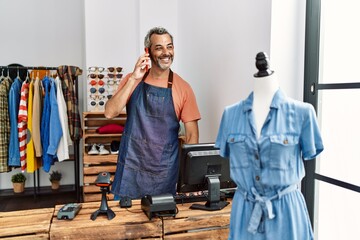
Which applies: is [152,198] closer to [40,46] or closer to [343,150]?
[343,150]

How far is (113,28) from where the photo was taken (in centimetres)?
368

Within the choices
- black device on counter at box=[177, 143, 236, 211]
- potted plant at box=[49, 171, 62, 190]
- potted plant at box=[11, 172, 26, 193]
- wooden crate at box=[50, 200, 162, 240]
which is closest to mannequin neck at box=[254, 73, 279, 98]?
black device on counter at box=[177, 143, 236, 211]

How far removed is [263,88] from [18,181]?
12.9 feet

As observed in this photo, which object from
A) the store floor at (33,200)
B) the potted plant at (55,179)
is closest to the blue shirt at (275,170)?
the store floor at (33,200)

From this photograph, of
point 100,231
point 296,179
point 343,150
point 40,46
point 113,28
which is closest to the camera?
point 296,179

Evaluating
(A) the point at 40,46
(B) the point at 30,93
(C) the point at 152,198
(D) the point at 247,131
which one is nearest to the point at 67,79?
(B) the point at 30,93

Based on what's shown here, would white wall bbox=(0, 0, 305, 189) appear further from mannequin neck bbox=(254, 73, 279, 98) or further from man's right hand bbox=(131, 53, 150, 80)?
mannequin neck bbox=(254, 73, 279, 98)

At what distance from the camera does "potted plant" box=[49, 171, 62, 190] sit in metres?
4.16

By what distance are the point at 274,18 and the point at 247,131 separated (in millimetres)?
954

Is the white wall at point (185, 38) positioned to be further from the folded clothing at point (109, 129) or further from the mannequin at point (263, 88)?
the folded clothing at point (109, 129)

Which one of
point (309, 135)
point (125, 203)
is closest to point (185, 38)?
point (125, 203)

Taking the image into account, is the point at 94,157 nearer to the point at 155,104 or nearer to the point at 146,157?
the point at 146,157

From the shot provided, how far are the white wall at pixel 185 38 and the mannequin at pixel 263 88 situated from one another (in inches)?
28.7

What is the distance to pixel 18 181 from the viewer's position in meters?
4.03
